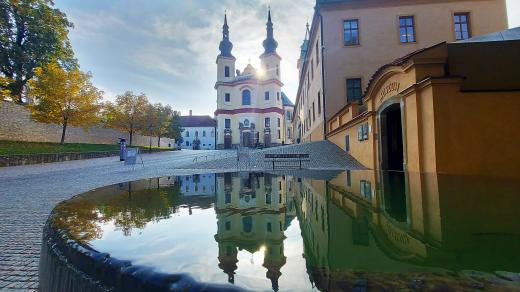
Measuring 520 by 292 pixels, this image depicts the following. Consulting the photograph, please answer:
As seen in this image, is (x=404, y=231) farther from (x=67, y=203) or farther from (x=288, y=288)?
(x=67, y=203)

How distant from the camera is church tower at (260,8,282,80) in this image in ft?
184

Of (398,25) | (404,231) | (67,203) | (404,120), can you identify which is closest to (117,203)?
(67,203)

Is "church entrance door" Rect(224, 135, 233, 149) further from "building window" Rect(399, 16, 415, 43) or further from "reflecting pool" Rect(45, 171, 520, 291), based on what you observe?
"reflecting pool" Rect(45, 171, 520, 291)

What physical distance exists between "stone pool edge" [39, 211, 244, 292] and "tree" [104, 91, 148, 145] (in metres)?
40.0

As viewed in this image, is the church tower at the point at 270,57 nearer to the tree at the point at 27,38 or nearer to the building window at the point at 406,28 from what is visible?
the tree at the point at 27,38

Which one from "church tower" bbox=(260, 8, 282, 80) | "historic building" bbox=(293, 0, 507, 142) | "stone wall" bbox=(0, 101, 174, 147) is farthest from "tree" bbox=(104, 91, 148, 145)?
"historic building" bbox=(293, 0, 507, 142)

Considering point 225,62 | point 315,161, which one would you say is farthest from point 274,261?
point 225,62

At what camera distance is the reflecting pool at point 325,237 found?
5.28 feet

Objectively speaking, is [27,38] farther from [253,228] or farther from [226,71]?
[253,228]

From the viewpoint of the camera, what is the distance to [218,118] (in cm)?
5675

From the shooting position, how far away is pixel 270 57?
56031mm

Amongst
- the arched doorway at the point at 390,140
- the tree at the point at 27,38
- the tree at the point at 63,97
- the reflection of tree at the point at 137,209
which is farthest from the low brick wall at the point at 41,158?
the arched doorway at the point at 390,140

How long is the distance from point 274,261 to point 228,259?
0.37m

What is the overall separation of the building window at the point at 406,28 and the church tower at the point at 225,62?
44.1 meters
